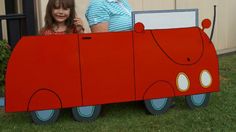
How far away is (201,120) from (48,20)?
165 cm

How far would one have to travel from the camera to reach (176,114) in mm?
4523

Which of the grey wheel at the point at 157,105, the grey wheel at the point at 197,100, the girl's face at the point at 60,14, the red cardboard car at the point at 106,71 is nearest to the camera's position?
the red cardboard car at the point at 106,71

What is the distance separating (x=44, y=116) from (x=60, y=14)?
3.04 ft

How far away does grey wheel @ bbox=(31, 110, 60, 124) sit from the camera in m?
4.23

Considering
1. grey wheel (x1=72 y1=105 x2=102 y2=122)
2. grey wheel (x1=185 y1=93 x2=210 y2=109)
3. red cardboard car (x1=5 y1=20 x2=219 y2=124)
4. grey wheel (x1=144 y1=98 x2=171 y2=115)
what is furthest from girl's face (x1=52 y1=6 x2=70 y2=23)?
grey wheel (x1=185 y1=93 x2=210 y2=109)

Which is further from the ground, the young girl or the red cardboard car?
the young girl

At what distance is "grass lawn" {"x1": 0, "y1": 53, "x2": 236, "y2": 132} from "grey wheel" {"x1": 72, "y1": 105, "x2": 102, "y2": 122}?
0.18 feet

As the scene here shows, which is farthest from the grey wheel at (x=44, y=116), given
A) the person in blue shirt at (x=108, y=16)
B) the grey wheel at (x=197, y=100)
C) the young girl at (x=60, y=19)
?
the grey wheel at (x=197, y=100)

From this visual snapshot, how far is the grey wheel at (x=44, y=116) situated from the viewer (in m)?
4.23

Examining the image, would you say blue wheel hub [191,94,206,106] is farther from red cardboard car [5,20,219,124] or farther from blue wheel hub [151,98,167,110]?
blue wheel hub [151,98,167,110]

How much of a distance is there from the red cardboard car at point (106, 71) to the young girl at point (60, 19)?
0.32 metres

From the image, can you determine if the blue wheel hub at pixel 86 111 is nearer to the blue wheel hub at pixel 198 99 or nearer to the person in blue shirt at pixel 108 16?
the person in blue shirt at pixel 108 16

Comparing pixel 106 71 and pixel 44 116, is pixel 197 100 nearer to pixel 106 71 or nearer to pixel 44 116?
pixel 106 71

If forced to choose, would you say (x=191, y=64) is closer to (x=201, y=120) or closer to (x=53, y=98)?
(x=201, y=120)
